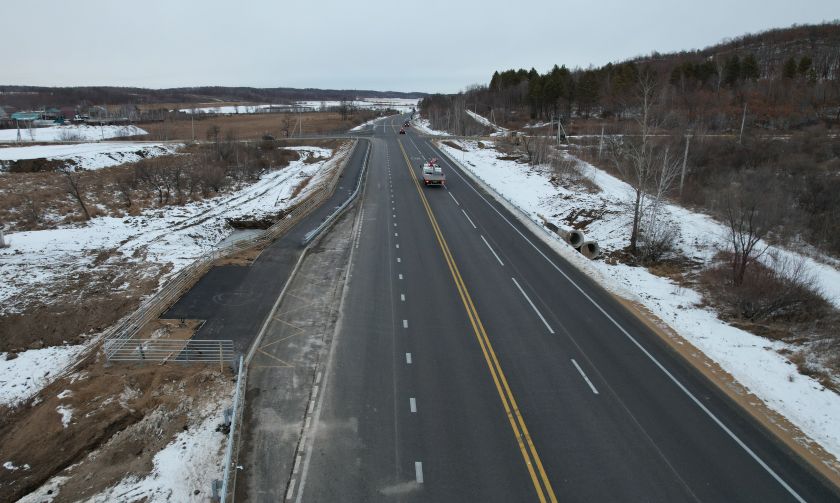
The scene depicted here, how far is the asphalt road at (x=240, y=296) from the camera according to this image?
1792 cm

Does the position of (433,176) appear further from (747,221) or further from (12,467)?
(12,467)

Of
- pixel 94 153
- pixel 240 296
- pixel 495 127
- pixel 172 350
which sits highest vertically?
pixel 495 127

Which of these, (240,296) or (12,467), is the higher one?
(240,296)

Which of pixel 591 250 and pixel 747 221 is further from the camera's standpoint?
pixel 591 250

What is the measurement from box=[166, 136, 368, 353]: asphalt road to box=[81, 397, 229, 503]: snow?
4328mm

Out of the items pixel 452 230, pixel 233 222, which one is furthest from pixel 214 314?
pixel 233 222

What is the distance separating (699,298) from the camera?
21453 mm

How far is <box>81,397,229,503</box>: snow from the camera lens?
10.7 meters

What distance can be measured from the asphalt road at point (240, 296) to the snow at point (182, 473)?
14.2ft

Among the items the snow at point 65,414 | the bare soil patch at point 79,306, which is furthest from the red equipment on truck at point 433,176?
the snow at point 65,414

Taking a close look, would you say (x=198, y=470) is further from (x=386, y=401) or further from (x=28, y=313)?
(x=28, y=313)

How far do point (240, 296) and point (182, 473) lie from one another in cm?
1020

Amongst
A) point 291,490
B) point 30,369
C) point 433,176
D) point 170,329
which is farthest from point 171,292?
point 433,176

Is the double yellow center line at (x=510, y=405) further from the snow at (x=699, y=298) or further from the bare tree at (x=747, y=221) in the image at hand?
the bare tree at (x=747, y=221)
